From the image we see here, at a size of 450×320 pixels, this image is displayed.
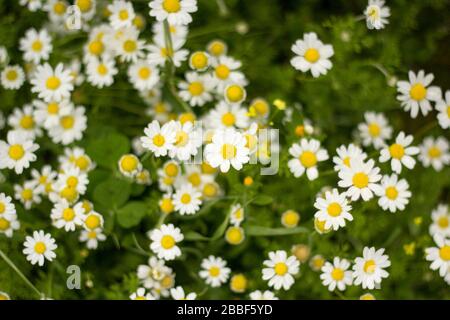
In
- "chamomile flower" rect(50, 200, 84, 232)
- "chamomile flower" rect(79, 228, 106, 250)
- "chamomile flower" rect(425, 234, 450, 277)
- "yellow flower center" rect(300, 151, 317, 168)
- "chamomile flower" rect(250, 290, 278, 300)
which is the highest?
"yellow flower center" rect(300, 151, 317, 168)

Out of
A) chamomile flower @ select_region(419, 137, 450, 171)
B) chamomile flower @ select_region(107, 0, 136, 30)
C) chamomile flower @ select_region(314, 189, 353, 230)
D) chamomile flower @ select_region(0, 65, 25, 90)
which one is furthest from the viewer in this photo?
chamomile flower @ select_region(419, 137, 450, 171)

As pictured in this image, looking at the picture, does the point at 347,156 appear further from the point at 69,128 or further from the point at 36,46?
the point at 36,46

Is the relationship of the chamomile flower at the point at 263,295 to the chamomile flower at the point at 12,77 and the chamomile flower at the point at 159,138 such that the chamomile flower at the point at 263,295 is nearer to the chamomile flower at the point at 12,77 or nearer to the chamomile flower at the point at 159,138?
the chamomile flower at the point at 159,138

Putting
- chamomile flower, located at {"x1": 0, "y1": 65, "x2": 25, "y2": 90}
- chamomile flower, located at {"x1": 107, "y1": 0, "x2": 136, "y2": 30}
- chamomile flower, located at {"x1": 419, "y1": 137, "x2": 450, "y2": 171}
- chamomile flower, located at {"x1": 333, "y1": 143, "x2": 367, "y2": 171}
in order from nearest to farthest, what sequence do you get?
chamomile flower, located at {"x1": 333, "y1": 143, "x2": 367, "y2": 171} → chamomile flower, located at {"x1": 107, "y1": 0, "x2": 136, "y2": 30} → chamomile flower, located at {"x1": 0, "y1": 65, "x2": 25, "y2": 90} → chamomile flower, located at {"x1": 419, "y1": 137, "x2": 450, "y2": 171}

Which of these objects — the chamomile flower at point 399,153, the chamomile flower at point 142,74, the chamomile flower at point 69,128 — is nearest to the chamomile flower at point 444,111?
the chamomile flower at point 399,153

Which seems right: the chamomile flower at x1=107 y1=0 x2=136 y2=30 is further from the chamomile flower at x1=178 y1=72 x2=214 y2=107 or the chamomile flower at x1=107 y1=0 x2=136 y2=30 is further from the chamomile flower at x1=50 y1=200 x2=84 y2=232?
the chamomile flower at x1=50 y1=200 x2=84 y2=232

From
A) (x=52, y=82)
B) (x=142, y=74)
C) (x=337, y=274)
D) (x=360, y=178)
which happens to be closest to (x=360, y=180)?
(x=360, y=178)

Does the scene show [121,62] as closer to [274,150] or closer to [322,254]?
[274,150]

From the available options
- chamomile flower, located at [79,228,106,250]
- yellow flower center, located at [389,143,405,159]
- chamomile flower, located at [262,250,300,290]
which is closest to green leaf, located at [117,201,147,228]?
chamomile flower, located at [79,228,106,250]
